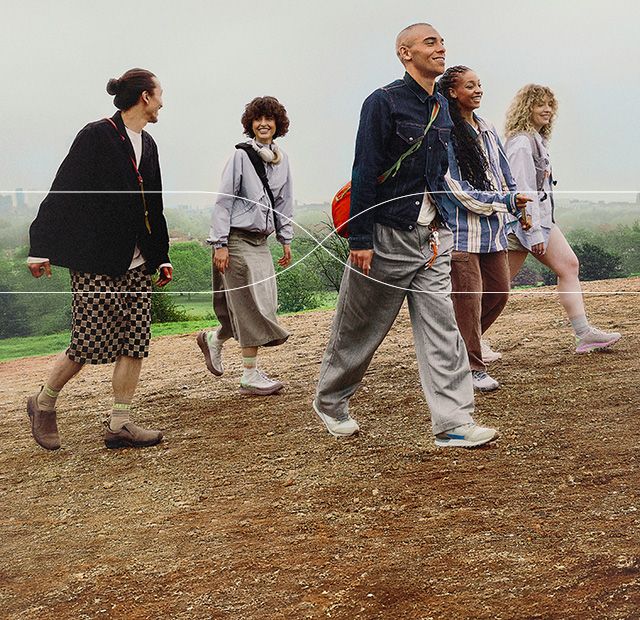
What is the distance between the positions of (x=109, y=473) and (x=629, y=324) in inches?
148

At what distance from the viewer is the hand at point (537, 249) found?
5137 mm

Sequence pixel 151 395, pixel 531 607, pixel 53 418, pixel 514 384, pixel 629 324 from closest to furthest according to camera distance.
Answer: pixel 531 607, pixel 53 418, pixel 514 384, pixel 151 395, pixel 629 324

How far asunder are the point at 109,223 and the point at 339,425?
1.26 m

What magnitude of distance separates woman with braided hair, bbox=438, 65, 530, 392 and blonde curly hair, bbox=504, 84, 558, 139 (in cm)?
40

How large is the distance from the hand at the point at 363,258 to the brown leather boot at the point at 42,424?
1706 mm

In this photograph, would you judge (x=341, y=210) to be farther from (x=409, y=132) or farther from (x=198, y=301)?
(x=198, y=301)

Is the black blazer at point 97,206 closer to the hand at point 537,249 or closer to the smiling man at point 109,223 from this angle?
the smiling man at point 109,223

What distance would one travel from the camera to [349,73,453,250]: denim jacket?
3.86 m

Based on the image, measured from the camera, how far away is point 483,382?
5.31 m

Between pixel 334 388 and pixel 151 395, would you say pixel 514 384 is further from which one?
pixel 151 395

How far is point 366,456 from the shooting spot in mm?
4617

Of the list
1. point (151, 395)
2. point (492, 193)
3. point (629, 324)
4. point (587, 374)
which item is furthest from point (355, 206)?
point (629, 324)

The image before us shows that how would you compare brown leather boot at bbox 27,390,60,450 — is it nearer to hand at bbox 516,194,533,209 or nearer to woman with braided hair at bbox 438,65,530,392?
woman with braided hair at bbox 438,65,530,392

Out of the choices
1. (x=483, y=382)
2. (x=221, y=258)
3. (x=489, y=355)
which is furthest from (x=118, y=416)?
(x=489, y=355)
